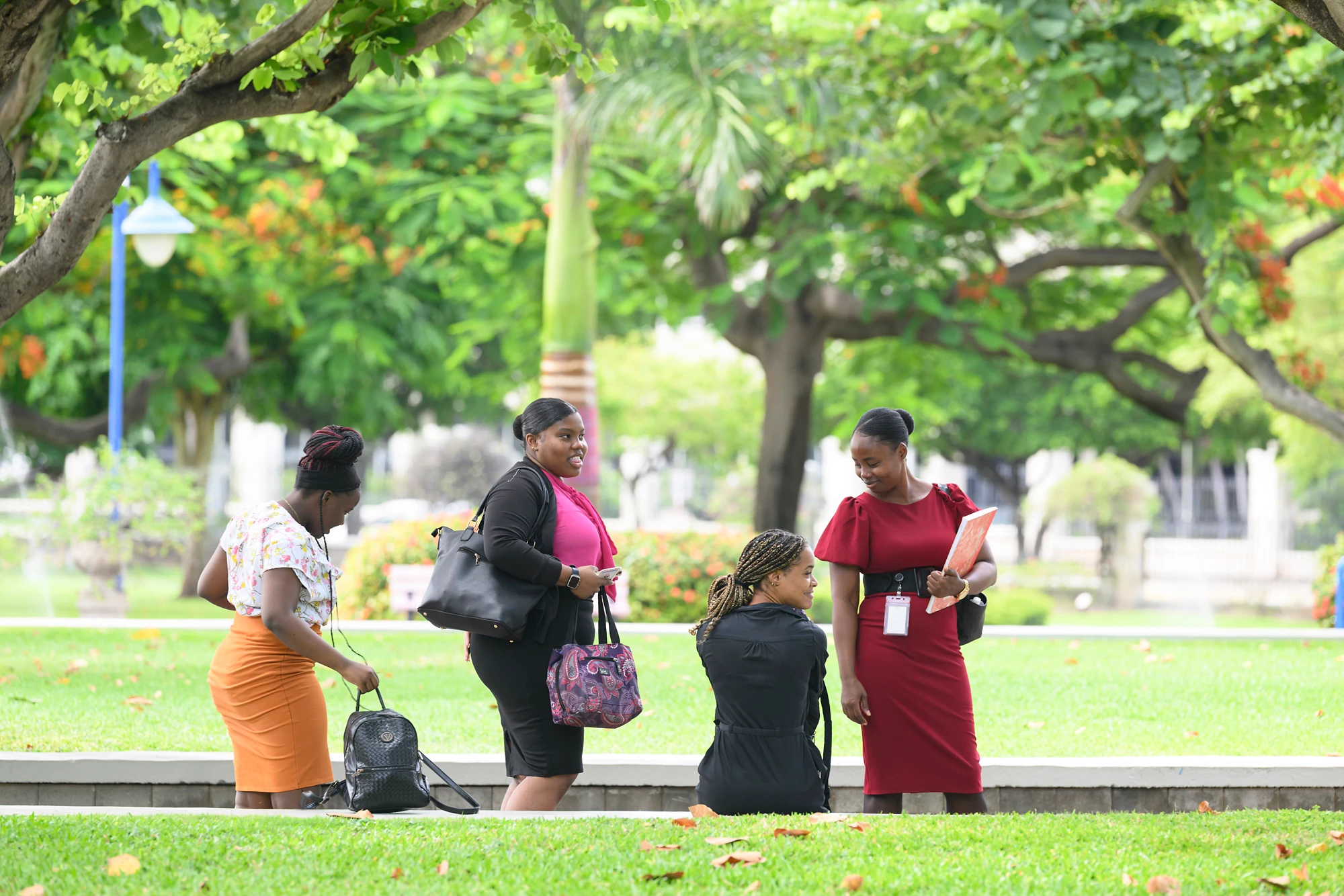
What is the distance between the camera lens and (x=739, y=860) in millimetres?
4629

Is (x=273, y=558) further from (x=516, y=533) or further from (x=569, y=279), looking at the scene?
(x=569, y=279)

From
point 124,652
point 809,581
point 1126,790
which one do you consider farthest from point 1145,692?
point 124,652

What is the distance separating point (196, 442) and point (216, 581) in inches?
749

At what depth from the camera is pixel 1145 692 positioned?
952 cm

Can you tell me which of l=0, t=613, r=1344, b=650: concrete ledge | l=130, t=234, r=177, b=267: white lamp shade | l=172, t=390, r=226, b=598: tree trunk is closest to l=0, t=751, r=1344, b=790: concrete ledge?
l=0, t=613, r=1344, b=650: concrete ledge

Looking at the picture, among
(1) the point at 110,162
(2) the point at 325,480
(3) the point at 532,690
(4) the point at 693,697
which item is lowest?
(4) the point at 693,697

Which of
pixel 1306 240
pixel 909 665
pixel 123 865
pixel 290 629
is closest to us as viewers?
pixel 123 865

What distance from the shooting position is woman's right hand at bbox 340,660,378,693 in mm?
4992

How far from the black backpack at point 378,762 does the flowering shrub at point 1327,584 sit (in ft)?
38.8

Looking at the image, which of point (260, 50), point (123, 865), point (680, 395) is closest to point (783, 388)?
point (260, 50)

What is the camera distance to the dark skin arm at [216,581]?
17.6ft

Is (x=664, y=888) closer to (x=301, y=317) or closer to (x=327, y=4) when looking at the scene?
(x=327, y=4)

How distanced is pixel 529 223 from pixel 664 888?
1522 centimetres

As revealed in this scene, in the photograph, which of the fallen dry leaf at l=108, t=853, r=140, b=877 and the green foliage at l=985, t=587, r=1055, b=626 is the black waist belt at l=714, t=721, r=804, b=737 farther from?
the green foliage at l=985, t=587, r=1055, b=626
